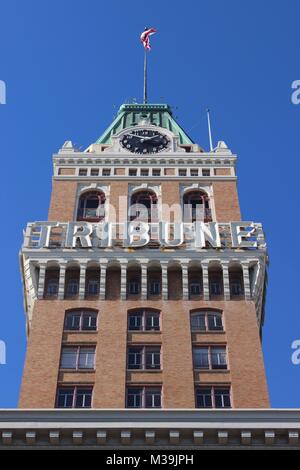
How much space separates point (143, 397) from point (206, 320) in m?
7.12

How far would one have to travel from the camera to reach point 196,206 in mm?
65000

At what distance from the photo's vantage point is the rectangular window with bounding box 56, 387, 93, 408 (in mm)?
49438

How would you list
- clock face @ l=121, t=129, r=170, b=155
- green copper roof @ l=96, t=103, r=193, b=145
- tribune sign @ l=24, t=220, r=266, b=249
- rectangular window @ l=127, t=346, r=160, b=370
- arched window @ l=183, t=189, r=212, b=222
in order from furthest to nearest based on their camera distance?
green copper roof @ l=96, t=103, r=193, b=145, clock face @ l=121, t=129, r=170, b=155, arched window @ l=183, t=189, r=212, b=222, tribune sign @ l=24, t=220, r=266, b=249, rectangular window @ l=127, t=346, r=160, b=370

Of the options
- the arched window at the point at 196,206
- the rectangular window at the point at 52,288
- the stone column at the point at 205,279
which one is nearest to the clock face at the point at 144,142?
the arched window at the point at 196,206

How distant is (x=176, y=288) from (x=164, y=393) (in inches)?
344

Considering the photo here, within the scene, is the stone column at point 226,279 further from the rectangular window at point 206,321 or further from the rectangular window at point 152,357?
the rectangular window at point 152,357

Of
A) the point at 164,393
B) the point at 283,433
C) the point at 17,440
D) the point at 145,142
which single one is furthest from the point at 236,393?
the point at 145,142

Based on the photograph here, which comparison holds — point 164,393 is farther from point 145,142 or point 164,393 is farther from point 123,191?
point 145,142

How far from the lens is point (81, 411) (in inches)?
1666

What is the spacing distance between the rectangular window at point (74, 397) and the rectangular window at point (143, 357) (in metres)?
2.96

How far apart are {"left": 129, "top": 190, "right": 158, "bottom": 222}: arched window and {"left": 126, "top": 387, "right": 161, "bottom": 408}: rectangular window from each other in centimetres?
1596

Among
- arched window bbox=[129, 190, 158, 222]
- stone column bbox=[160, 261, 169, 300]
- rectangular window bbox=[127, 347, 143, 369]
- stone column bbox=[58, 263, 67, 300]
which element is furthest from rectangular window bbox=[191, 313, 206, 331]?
arched window bbox=[129, 190, 158, 222]

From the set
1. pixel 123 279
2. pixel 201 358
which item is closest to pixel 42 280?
pixel 123 279

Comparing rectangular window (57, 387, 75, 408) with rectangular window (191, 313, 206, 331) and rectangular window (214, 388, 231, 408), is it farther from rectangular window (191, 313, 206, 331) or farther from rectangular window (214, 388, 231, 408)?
rectangular window (191, 313, 206, 331)
